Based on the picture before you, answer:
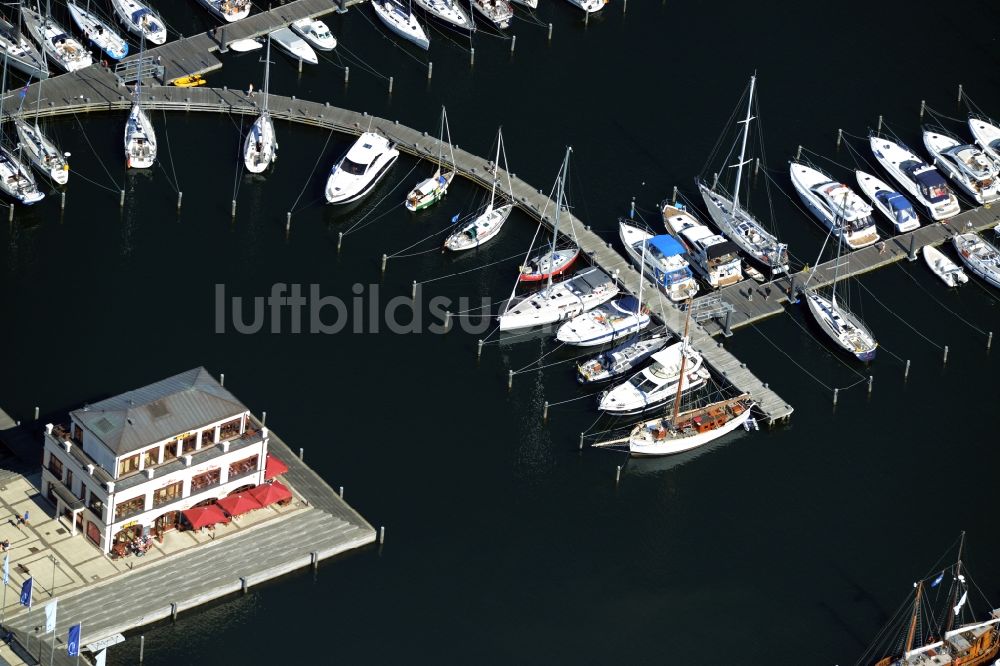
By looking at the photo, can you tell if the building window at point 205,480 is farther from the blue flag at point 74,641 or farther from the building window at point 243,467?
the blue flag at point 74,641

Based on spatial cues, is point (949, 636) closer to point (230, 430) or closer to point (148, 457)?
point (230, 430)

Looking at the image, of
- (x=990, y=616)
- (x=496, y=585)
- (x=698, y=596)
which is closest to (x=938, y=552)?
(x=990, y=616)

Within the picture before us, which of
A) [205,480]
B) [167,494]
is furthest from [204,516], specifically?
[167,494]

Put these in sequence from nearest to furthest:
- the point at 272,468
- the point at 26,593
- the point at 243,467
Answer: the point at 26,593 < the point at 243,467 < the point at 272,468

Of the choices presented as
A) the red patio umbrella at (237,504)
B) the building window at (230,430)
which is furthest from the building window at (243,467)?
the building window at (230,430)

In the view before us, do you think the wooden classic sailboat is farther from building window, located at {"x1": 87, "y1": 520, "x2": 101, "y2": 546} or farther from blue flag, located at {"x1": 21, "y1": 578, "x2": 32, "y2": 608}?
blue flag, located at {"x1": 21, "y1": 578, "x2": 32, "y2": 608}

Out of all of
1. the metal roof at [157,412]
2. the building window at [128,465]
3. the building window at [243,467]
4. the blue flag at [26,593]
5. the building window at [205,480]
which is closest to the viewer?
the blue flag at [26,593]

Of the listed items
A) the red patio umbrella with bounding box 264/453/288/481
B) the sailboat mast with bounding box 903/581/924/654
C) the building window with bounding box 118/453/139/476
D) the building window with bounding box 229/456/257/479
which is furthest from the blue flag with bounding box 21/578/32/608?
the sailboat mast with bounding box 903/581/924/654
